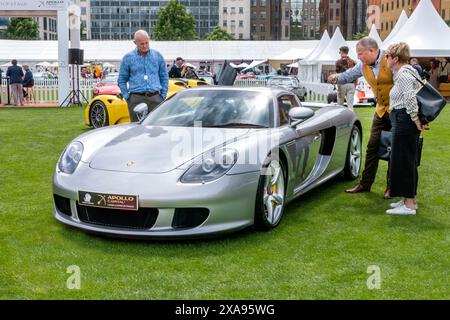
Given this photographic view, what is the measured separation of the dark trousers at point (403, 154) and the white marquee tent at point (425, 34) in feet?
54.1

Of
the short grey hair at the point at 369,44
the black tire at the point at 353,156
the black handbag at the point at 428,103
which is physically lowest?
the black tire at the point at 353,156

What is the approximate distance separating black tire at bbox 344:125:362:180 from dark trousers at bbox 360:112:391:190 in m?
0.59

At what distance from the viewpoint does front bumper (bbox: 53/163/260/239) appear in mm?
4406

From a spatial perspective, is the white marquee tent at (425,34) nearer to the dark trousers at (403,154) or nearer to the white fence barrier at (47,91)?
the white fence barrier at (47,91)

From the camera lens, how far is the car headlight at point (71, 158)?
4969 millimetres

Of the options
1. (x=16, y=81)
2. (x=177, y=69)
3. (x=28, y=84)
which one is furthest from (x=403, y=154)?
(x=28, y=84)

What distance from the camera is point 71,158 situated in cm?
509

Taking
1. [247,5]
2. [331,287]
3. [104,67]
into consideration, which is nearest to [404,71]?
[331,287]

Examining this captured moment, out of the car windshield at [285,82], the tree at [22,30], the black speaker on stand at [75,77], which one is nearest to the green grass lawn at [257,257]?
the black speaker on stand at [75,77]

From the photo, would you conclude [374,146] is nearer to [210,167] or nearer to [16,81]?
[210,167]

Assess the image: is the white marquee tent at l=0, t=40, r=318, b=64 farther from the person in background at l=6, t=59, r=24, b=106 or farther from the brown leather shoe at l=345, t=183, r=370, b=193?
the brown leather shoe at l=345, t=183, r=370, b=193

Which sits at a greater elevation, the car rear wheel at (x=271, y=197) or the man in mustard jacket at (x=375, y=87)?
the man in mustard jacket at (x=375, y=87)

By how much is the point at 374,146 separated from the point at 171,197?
302 cm

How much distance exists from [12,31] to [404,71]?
349ft
